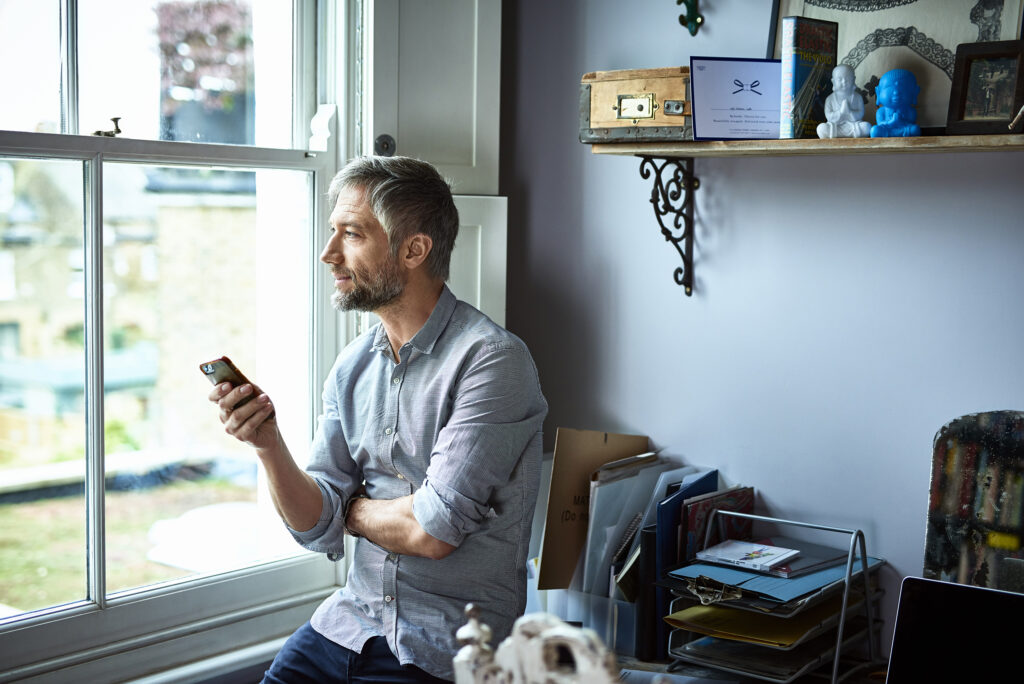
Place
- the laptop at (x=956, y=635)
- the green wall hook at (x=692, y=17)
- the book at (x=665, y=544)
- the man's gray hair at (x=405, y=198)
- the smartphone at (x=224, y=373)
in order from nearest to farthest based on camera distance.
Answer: the laptop at (x=956, y=635) < the smartphone at (x=224, y=373) < the man's gray hair at (x=405, y=198) < the book at (x=665, y=544) < the green wall hook at (x=692, y=17)

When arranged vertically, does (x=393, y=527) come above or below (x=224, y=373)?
below

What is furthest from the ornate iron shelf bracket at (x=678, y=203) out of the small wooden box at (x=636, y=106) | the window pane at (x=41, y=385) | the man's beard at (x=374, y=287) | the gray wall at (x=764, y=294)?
the window pane at (x=41, y=385)

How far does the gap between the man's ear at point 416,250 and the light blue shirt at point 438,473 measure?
0.08m

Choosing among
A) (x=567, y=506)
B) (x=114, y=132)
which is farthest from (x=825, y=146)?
(x=114, y=132)

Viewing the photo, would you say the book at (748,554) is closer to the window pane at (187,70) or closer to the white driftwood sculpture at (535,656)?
the white driftwood sculpture at (535,656)

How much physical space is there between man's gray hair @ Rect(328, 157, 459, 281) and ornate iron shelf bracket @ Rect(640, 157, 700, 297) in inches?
19.7

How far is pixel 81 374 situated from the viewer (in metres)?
1.90

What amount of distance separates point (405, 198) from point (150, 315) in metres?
0.61

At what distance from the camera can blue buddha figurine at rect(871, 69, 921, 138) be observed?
1704 millimetres

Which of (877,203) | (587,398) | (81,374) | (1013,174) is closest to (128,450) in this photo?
(81,374)

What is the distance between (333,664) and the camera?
1.75 m

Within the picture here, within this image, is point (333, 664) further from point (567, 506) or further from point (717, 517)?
point (717, 517)

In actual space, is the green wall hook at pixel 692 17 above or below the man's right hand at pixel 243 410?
above

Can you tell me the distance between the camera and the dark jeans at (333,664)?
1689mm
